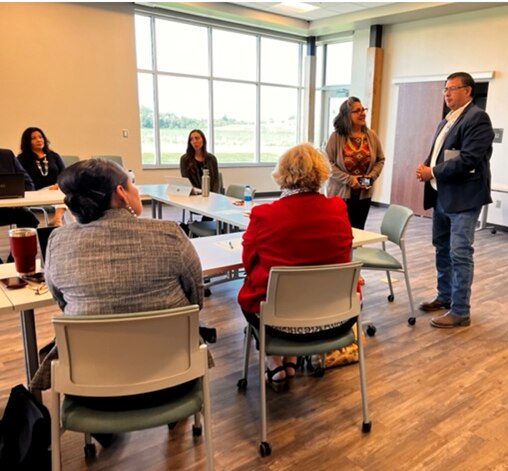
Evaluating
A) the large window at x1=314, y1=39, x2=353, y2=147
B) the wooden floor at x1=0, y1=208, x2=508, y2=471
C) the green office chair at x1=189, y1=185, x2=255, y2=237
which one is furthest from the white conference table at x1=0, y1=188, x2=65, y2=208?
the large window at x1=314, y1=39, x2=353, y2=147

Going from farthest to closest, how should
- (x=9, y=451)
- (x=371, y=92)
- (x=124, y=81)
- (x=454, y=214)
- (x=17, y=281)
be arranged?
(x=371, y=92)
(x=124, y=81)
(x=454, y=214)
(x=17, y=281)
(x=9, y=451)

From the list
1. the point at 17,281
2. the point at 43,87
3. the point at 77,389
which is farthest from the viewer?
the point at 43,87

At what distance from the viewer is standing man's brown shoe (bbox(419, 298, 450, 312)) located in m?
3.33

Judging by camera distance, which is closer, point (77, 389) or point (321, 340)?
point (77, 389)

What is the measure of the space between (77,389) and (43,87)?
619cm

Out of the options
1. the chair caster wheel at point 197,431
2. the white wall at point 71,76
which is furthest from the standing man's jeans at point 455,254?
the white wall at point 71,76

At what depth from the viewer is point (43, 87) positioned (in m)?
6.38

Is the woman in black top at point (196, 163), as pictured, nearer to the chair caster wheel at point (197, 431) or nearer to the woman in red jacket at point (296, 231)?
the woman in red jacket at point (296, 231)

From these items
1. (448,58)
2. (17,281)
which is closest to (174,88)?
(448,58)

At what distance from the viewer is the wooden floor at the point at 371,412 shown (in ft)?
6.00

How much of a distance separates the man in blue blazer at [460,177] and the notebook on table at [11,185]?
311 centimetres

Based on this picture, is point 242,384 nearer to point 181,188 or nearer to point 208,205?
point 208,205

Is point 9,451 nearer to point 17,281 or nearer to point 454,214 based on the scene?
point 17,281

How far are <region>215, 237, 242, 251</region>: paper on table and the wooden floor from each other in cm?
71
